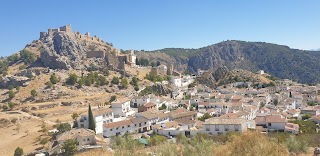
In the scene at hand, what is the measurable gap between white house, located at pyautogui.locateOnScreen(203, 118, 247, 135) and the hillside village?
0.14 metres

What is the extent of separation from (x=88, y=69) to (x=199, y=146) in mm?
79037

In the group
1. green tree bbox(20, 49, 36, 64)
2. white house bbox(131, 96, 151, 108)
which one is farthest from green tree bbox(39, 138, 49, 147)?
green tree bbox(20, 49, 36, 64)

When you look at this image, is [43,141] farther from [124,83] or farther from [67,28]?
[67,28]

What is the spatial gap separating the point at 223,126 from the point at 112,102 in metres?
26.7

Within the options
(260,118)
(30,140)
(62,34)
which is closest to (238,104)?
(260,118)

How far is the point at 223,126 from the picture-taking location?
147 feet

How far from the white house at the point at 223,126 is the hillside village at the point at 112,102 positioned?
141mm

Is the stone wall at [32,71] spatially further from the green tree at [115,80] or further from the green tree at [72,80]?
the green tree at [115,80]

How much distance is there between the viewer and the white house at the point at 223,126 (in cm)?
4400

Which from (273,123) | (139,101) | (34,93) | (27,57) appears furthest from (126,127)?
(27,57)

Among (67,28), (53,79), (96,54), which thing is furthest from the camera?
(67,28)

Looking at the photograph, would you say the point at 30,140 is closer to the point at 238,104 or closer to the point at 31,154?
the point at 31,154

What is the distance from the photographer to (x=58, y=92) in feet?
257

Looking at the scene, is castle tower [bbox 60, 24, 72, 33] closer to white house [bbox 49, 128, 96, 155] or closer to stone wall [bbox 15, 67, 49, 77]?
stone wall [bbox 15, 67, 49, 77]
